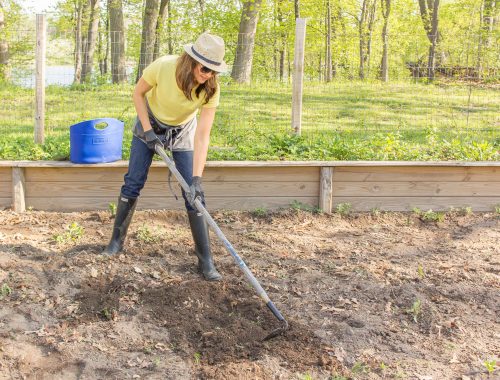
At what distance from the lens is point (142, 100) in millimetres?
4551

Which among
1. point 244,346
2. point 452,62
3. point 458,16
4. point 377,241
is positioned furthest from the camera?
point 458,16

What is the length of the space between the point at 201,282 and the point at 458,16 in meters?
23.3

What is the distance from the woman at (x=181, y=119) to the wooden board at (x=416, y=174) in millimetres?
2072

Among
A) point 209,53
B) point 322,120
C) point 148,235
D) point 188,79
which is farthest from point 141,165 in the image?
point 322,120

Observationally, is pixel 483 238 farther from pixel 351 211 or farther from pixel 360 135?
pixel 360 135

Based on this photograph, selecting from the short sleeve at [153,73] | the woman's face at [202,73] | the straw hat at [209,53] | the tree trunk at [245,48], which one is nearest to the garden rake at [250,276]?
the short sleeve at [153,73]

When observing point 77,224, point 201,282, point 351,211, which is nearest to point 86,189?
point 77,224

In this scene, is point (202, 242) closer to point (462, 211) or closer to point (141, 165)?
point (141, 165)

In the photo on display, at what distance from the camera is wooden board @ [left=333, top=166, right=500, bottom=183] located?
6.32 meters

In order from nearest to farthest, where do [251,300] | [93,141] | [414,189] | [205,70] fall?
[205,70] < [251,300] < [93,141] < [414,189]

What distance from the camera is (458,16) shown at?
24828mm

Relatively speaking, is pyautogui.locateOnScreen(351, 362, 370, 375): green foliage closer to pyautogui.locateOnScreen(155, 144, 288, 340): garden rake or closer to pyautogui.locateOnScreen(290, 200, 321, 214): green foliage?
pyautogui.locateOnScreen(155, 144, 288, 340): garden rake

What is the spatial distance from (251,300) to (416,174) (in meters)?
2.86

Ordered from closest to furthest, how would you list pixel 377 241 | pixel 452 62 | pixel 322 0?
1. pixel 377 241
2. pixel 452 62
3. pixel 322 0
